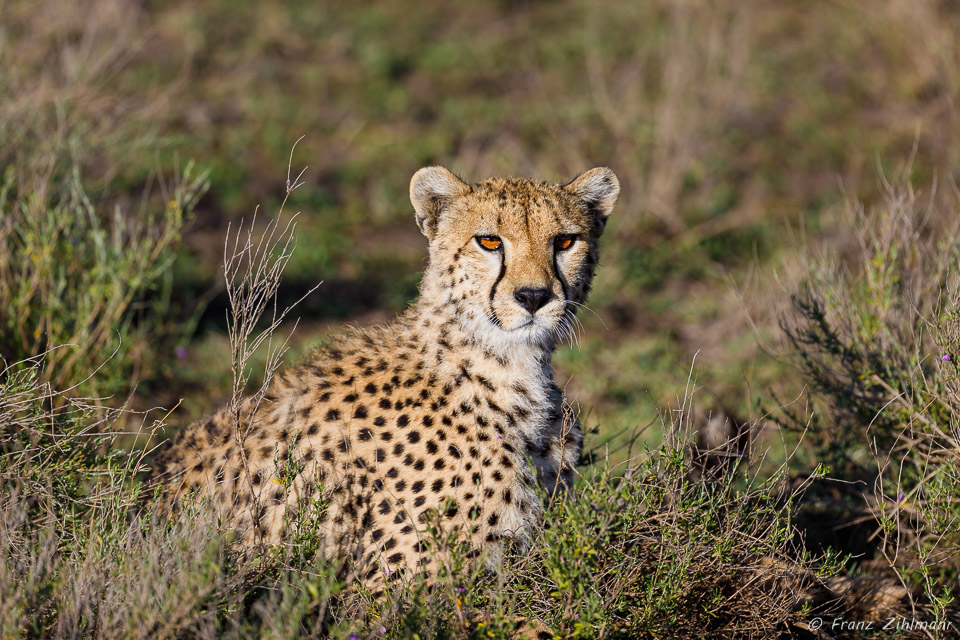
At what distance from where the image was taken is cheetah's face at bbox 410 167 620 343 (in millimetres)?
3350

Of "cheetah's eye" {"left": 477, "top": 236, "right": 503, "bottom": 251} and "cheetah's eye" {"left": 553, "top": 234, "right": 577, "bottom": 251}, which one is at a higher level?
"cheetah's eye" {"left": 477, "top": 236, "right": 503, "bottom": 251}

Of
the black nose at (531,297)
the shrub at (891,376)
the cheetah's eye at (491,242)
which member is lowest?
the shrub at (891,376)

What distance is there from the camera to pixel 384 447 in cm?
332

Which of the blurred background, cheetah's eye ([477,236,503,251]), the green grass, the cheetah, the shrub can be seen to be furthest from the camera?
the blurred background

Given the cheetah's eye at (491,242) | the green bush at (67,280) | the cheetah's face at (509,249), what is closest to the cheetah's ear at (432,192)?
the cheetah's face at (509,249)

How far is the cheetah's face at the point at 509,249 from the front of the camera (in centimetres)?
335

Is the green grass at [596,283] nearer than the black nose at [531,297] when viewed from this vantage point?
Yes

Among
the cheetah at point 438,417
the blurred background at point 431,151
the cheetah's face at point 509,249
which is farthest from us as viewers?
the blurred background at point 431,151

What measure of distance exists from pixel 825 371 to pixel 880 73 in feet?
19.3

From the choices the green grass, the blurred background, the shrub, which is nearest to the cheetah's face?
the green grass

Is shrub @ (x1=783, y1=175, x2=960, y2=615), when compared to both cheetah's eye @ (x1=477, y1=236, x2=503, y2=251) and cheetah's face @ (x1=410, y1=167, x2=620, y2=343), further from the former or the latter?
cheetah's eye @ (x1=477, y1=236, x2=503, y2=251)

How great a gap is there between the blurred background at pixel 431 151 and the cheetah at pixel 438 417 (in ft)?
2.95

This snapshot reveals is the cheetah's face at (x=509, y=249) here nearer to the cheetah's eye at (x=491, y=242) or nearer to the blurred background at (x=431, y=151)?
the cheetah's eye at (x=491, y=242)

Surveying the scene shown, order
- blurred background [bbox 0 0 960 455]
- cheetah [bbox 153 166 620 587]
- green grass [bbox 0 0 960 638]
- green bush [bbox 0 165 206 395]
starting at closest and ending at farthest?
green grass [bbox 0 0 960 638] → cheetah [bbox 153 166 620 587] → green bush [bbox 0 165 206 395] → blurred background [bbox 0 0 960 455]
